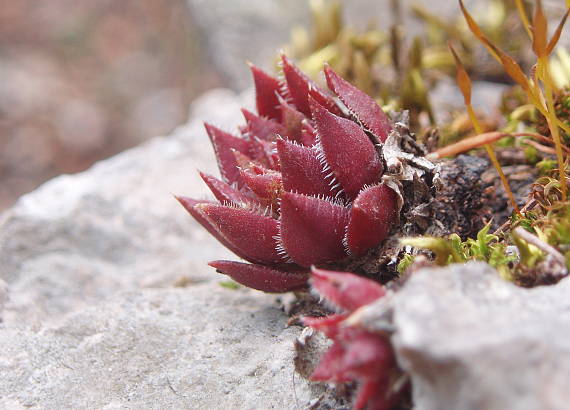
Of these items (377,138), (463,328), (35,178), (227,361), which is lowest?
(35,178)

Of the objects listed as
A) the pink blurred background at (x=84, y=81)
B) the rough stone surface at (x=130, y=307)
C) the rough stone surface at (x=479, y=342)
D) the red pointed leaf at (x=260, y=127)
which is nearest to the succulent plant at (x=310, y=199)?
the red pointed leaf at (x=260, y=127)

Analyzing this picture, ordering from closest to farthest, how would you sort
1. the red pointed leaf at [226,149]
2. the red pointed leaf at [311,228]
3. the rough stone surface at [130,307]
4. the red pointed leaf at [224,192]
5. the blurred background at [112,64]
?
the red pointed leaf at [311,228], the rough stone surface at [130,307], the red pointed leaf at [224,192], the red pointed leaf at [226,149], the blurred background at [112,64]

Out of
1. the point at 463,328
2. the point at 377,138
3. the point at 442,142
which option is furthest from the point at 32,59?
the point at 463,328

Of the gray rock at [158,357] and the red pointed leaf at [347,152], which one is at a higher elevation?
the red pointed leaf at [347,152]

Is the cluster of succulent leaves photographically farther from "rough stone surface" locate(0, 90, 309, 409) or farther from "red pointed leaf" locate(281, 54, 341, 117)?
"rough stone surface" locate(0, 90, 309, 409)

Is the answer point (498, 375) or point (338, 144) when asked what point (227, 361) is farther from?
point (498, 375)

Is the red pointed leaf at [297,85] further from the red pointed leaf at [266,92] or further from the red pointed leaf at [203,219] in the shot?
the red pointed leaf at [203,219]

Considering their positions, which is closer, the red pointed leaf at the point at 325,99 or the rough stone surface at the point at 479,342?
the rough stone surface at the point at 479,342
